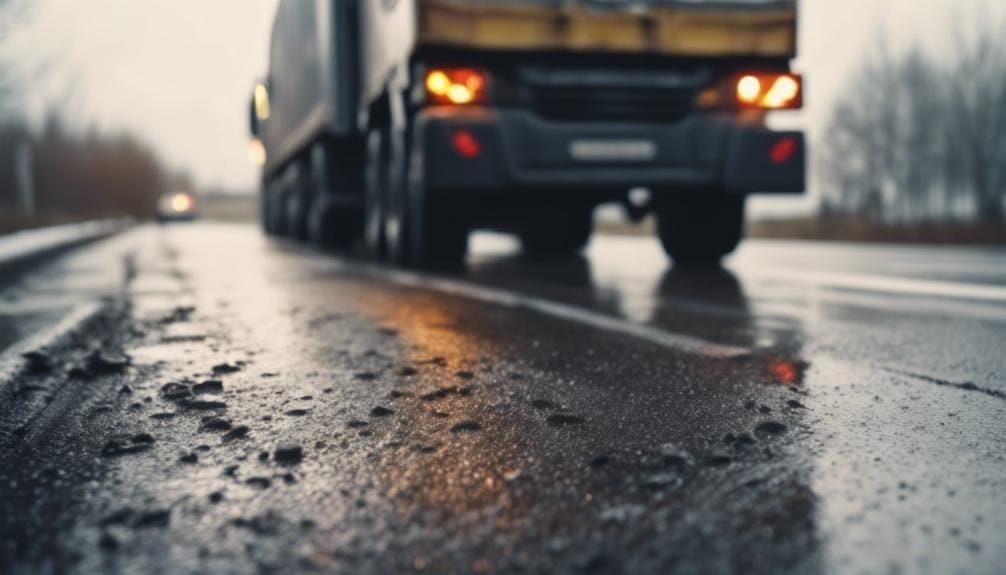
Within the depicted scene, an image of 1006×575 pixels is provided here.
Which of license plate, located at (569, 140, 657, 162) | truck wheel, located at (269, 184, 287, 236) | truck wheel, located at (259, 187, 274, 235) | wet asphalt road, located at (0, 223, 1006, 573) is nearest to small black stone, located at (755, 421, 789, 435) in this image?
wet asphalt road, located at (0, 223, 1006, 573)

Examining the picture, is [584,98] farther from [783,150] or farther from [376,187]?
[376,187]

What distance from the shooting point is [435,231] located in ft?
22.9

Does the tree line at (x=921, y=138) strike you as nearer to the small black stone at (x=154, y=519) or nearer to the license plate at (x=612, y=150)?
the license plate at (x=612, y=150)

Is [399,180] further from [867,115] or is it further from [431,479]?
[867,115]

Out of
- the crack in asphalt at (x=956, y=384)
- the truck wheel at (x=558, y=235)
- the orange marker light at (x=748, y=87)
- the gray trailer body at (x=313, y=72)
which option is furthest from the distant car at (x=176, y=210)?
the crack in asphalt at (x=956, y=384)

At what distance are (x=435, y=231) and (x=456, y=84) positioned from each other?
1.44 meters

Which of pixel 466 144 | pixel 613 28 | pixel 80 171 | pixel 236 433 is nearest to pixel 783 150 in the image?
pixel 613 28

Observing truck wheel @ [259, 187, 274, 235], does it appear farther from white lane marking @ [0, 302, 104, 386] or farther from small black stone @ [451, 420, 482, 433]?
small black stone @ [451, 420, 482, 433]

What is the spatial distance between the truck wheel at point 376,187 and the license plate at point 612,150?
2203 millimetres

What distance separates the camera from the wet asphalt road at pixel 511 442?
132 centimetres

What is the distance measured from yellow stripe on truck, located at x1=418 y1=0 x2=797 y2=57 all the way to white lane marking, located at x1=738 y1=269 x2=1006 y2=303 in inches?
58.5

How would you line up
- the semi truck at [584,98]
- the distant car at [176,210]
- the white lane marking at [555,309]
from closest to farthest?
the white lane marking at [555,309] → the semi truck at [584,98] → the distant car at [176,210]

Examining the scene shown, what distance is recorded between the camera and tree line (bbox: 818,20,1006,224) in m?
38.8

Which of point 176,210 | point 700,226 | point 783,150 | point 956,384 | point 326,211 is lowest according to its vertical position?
point 956,384
